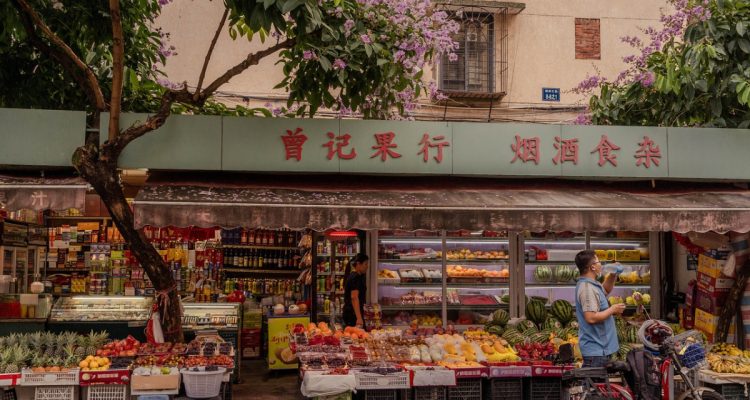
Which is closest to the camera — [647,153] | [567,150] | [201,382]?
[201,382]

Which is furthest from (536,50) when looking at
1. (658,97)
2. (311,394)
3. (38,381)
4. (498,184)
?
(38,381)

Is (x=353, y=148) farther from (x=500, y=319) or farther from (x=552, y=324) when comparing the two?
(x=552, y=324)

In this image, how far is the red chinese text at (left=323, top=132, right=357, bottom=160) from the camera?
8203 mm

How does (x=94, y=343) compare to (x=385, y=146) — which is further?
(x=385, y=146)

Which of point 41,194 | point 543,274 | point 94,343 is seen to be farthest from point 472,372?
point 543,274

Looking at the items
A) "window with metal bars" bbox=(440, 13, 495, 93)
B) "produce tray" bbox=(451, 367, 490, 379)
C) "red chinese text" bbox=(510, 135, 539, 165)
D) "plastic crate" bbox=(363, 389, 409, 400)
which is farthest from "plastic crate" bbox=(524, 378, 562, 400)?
"window with metal bars" bbox=(440, 13, 495, 93)

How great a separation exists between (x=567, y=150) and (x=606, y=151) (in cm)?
50

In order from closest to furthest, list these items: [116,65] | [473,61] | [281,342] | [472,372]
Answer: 1. [116,65]
2. [472,372]
3. [281,342]
4. [473,61]

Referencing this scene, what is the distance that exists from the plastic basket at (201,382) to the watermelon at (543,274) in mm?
6996

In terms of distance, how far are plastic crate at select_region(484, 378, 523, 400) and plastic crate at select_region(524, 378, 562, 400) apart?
0.36 ft

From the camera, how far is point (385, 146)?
831 centimetres

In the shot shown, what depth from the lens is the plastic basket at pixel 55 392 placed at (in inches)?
285

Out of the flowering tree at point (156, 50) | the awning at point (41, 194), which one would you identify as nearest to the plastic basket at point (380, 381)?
the flowering tree at point (156, 50)

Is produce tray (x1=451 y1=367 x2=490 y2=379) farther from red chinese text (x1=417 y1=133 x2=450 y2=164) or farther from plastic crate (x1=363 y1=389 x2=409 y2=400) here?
red chinese text (x1=417 y1=133 x2=450 y2=164)
